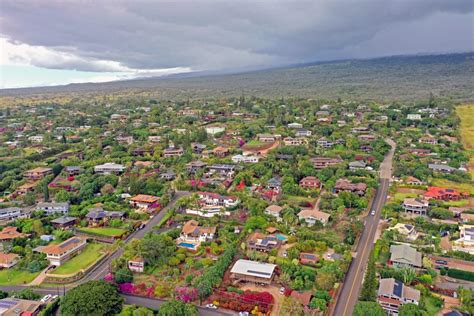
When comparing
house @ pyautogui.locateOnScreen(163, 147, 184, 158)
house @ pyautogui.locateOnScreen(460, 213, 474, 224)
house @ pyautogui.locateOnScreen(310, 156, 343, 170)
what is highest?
house @ pyautogui.locateOnScreen(163, 147, 184, 158)

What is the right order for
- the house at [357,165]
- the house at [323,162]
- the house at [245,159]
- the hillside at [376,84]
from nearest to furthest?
the house at [357,165] → the house at [323,162] → the house at [245,159] → the hillside at [376,84]

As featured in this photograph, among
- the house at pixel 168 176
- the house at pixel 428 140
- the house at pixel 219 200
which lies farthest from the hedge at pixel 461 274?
the house at pixel 428 140

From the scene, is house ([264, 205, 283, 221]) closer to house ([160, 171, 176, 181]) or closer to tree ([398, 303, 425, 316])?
tree ([398, 303, 425, 316])

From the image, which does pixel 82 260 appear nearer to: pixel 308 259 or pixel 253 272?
pixel 253 272

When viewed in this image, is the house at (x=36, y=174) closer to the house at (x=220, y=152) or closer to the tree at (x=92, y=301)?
the house at (x=220, y=152)

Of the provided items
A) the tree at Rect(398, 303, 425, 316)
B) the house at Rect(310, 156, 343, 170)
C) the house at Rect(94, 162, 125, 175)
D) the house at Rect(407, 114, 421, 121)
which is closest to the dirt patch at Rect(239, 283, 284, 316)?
the tree at Rect(398, 303, 425, 316)

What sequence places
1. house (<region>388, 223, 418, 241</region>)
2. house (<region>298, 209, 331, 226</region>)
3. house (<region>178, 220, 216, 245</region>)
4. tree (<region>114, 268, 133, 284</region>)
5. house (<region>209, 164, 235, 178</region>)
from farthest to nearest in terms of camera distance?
house (<region>209, 164, 235, 178</region>)
house (<region>298, 209, 331, 226</region>)
house (<region>178, 220, 216, 245</region>)
house (<region>388, 223, 418, 241</region>)
tree (<region>114, 268, 133, 284</region>)

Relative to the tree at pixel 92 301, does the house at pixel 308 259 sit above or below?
below

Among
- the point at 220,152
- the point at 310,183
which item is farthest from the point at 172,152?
the point at 310,183
